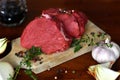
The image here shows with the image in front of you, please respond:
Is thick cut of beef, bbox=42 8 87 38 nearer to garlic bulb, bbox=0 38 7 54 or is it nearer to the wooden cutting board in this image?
the wooden cutting board

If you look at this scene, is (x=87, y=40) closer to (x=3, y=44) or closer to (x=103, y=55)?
(x=103, y=55)

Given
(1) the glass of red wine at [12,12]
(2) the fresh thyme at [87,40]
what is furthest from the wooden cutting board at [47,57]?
(1) the glass of red wine at [12,12]

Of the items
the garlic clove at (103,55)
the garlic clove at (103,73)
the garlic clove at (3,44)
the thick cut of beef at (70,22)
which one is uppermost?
the thick cut of beef at (70,22)

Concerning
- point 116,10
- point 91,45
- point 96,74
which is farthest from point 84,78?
point 116,10

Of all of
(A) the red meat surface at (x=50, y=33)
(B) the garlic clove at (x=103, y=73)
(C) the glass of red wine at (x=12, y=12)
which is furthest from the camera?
(C) the glass of red wine at (x=12, y=12)

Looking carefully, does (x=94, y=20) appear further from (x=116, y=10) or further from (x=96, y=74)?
(x=96, y=74)

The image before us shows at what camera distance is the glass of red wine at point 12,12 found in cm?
135

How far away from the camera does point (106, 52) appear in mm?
1185

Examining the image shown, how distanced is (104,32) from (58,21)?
0.73 ft

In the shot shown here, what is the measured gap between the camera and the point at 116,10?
1533 millimetres

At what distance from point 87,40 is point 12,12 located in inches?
12.8

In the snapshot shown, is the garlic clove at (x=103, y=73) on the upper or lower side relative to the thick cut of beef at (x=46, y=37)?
lower

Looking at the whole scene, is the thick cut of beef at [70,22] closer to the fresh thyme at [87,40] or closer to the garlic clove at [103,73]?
the fresh thyme at [87,40]

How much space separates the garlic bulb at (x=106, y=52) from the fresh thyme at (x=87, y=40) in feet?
0.18
